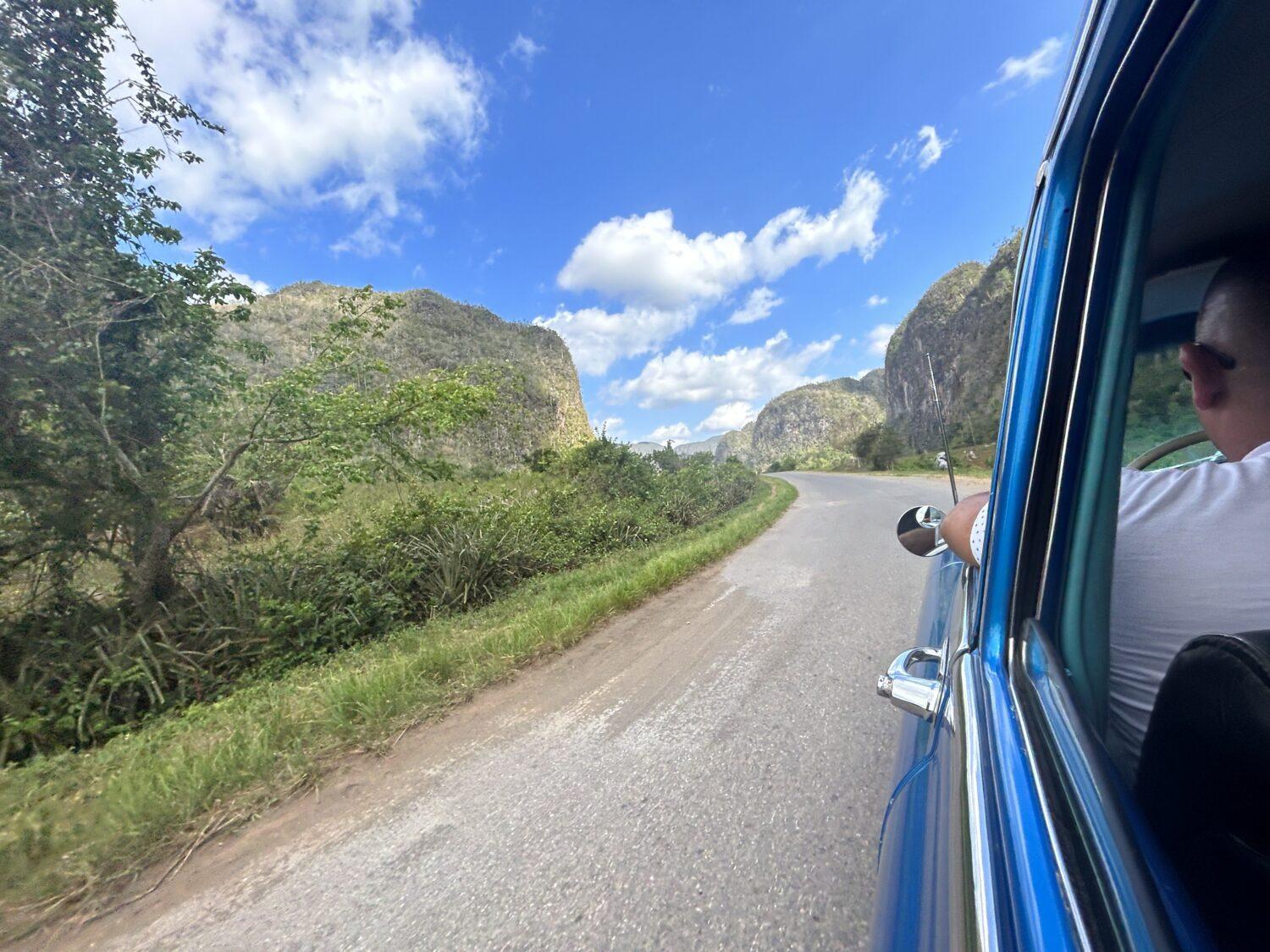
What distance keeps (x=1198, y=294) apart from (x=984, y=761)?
1373 millimetres

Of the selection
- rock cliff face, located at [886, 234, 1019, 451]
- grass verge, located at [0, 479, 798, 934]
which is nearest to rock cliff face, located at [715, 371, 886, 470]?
rock cliff face, located at [886, 234, 1019, 451]

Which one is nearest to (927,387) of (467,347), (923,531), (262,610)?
(923,531)

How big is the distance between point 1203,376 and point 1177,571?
16.8 inches

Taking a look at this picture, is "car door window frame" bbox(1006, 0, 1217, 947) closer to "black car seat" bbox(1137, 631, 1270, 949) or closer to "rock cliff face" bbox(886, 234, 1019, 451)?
"black car seat" bbox(1137, 631, 1270, 949)

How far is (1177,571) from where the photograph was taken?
0.82 m

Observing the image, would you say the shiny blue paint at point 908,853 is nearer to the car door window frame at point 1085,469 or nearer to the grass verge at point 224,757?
the car door window frame at point 1085,469

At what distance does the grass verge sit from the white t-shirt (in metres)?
3.28

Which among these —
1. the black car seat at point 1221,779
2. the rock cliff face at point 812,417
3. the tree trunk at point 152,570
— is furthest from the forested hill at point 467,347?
the rock cliff face at point 812,417

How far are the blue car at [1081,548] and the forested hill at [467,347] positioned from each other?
95.1 ft

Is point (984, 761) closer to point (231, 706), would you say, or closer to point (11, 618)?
point (231, 706)

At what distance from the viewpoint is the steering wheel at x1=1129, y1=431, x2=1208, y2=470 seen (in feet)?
4.87

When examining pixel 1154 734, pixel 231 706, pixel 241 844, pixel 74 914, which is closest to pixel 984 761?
pixel 1154 734

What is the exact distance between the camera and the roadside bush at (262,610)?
13.5ft

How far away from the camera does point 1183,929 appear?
532 mm
